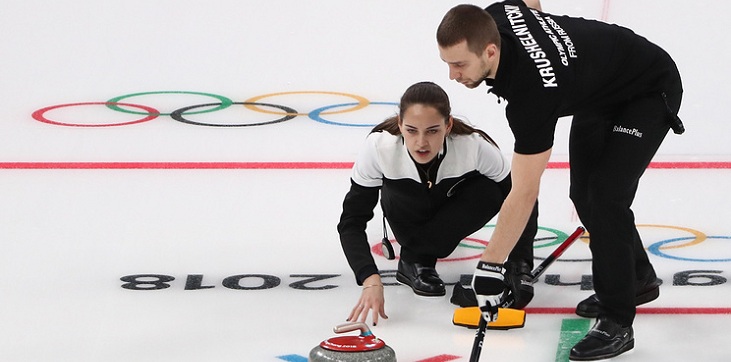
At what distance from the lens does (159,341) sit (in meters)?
3.34

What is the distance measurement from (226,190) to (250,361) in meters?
1.72

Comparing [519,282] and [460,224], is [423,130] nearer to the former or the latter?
[460,224]

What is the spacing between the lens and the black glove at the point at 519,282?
3572mm

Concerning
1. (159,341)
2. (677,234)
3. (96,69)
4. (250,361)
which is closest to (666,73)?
(677,234)

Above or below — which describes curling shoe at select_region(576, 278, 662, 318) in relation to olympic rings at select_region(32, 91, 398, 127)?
below

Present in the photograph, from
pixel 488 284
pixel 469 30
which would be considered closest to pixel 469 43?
pixel 469 30

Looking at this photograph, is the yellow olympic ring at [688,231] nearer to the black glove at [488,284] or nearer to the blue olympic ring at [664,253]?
the blue olympic ring at [664,253]

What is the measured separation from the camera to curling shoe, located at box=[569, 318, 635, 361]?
125 inches

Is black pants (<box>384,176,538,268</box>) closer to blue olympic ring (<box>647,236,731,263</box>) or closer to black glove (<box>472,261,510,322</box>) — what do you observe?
Answer: blue olympic ring (<box>647,236,731,263</box>)

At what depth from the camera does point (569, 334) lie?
3.39 m

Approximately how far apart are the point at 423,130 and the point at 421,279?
1.83 feet

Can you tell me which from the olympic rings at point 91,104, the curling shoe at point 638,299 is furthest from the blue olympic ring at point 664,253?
the olympic rings at point 91,104

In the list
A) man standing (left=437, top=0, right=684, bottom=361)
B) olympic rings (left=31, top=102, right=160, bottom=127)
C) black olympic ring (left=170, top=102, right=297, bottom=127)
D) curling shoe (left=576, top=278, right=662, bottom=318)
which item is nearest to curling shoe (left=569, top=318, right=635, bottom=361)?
man standing (left=437, top=0, right=684, bottom=361)

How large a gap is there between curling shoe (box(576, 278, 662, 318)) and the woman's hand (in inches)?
24.0
